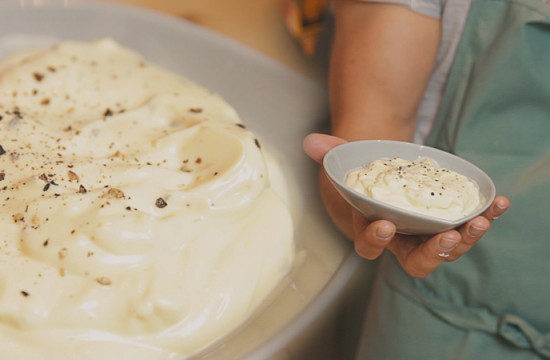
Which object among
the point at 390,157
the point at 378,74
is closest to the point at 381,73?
the point at 378,74

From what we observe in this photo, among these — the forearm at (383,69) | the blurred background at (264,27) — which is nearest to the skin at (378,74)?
the forearm at (383,69)

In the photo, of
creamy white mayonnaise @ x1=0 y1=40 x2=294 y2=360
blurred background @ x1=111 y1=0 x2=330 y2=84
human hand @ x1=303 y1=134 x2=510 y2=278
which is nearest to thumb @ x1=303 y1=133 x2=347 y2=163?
human hand @ x1=303 y1=134 x2=510 y2=278

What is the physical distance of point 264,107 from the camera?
0.98 meters

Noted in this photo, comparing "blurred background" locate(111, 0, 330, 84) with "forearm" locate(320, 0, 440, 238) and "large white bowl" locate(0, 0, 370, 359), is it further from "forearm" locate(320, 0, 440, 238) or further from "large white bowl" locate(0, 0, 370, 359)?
"forearm" locate(320, 0, 440, 238)

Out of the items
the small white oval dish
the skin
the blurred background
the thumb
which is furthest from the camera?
the blurred background

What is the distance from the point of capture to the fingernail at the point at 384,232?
1.77 feet

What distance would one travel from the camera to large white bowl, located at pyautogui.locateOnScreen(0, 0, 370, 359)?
667mm

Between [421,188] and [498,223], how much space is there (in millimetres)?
170

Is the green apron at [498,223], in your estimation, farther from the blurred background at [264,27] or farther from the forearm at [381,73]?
the blurred background at [264,27]

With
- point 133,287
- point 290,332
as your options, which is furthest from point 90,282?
point 290,332

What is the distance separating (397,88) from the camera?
81 centimetres

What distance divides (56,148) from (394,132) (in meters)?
0.41

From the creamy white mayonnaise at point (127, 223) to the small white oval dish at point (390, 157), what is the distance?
0.14 metres

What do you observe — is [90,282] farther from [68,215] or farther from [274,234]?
[274,234]
